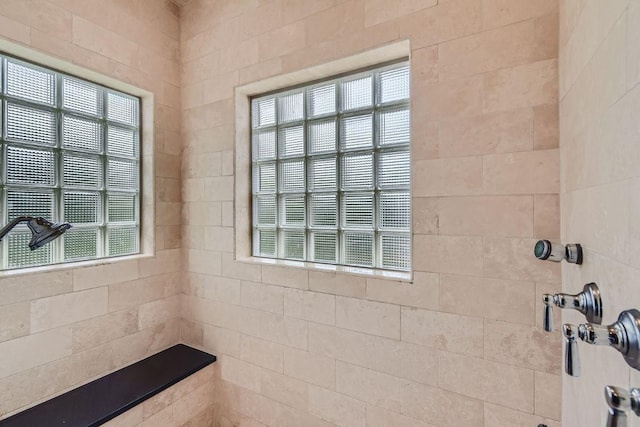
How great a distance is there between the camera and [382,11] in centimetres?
136

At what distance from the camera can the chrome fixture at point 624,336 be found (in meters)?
0.43

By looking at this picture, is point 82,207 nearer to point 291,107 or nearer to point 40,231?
point 40,231

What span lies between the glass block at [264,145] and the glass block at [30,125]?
1090 mm

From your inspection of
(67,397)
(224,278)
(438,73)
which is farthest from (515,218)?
(67,397)

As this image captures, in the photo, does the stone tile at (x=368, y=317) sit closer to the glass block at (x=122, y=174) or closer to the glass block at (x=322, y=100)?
the glass block at (x=322, y=100)

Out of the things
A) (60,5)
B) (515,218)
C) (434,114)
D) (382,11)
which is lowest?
(515,218)

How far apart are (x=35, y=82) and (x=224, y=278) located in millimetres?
1466

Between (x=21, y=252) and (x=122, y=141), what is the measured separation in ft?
2.68

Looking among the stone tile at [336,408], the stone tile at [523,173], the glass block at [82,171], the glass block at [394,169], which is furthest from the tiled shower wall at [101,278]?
the stone tile at [523,173]

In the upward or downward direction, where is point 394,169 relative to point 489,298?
upward

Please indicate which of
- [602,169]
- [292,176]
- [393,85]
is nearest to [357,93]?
[393,85]

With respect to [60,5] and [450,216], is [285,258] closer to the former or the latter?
[450,216]

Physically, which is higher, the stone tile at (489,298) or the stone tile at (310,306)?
the stone tile at (489,298)

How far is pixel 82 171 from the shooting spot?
66.2 inches
